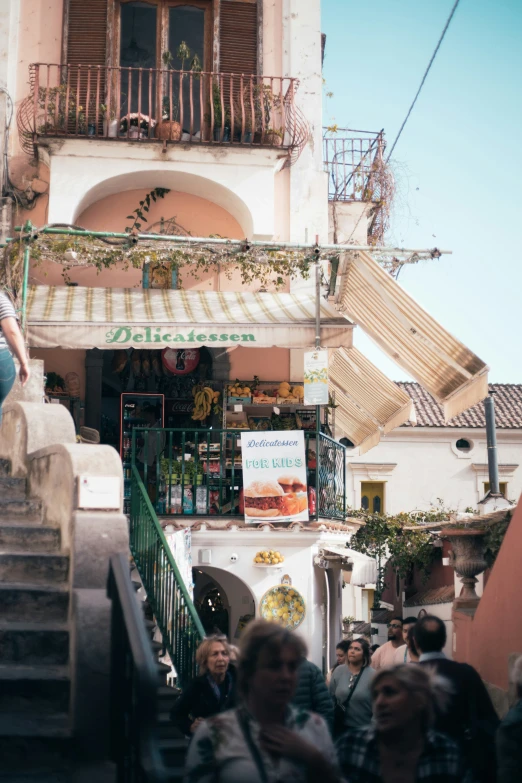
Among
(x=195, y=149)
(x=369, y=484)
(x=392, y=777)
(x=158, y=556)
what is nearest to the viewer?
(x=392, y=777)

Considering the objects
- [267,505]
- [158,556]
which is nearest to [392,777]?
[158,556]

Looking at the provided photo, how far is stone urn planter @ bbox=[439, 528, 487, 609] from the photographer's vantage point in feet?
39.6

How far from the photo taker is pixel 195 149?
14328 mm

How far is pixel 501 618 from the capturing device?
9.09 m

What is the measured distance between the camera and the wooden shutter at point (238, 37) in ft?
50.2

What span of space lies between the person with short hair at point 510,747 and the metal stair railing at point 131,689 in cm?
152

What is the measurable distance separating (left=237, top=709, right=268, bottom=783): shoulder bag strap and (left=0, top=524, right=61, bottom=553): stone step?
131 inches

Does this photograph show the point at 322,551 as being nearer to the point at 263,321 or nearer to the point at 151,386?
the point at 263,321

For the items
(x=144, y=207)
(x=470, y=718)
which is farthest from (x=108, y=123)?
(x=470, y=718)

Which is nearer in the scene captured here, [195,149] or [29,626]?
[29,626]

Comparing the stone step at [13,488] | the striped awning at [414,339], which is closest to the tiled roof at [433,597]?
the striped awning at [414,339]

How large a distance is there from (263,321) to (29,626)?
6866 millimetres

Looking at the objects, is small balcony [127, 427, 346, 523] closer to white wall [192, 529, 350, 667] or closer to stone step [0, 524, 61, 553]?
white wall [192, 529, 350, 667]

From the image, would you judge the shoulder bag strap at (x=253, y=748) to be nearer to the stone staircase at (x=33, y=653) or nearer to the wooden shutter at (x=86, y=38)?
the stone staircase at (x=33, y=653)
